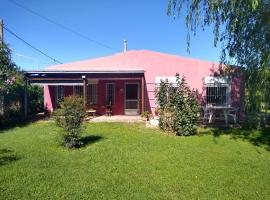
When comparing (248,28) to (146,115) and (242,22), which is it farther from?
(146,115)

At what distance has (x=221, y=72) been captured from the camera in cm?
1778

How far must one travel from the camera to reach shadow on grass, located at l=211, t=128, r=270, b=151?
11088mm

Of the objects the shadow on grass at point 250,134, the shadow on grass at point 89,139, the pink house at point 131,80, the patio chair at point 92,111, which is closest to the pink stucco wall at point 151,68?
the pink house at point 131,80

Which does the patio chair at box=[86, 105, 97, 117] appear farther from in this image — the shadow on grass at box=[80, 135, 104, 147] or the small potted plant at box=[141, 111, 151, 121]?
the shadow on grass at box=[80, 135, 104, 147]

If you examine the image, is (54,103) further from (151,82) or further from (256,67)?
(256,67)

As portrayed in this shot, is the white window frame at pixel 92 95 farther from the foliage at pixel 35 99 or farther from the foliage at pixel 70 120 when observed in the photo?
the foliage at pixel 70 120

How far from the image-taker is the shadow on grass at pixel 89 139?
10.6 metres

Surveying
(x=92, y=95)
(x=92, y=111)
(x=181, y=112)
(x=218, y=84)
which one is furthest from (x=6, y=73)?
(x=218, y=84)

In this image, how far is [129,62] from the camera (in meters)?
20.2

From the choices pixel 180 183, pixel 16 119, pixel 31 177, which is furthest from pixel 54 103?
pixel 180 183

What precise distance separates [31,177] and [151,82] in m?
13.4

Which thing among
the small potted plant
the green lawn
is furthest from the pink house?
the green lawn

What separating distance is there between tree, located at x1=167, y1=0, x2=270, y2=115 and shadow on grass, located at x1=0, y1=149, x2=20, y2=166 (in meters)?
6.48

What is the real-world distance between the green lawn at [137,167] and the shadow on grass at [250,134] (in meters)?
0.05
